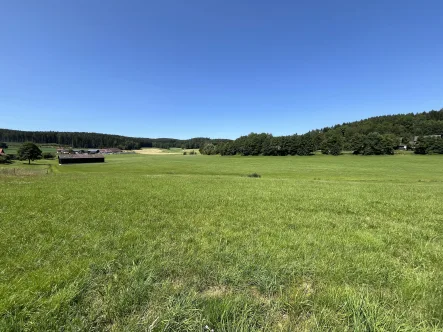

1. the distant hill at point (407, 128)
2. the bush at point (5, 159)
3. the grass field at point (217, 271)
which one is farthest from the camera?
the distant hill at point (407, 128)

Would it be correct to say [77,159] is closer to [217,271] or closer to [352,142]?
[217,271]

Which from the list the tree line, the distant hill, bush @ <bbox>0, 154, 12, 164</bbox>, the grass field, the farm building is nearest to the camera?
the grass field

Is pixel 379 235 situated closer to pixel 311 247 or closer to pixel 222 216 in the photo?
pixel 311 247

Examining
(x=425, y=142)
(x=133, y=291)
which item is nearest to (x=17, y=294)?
(x=133, y=291)

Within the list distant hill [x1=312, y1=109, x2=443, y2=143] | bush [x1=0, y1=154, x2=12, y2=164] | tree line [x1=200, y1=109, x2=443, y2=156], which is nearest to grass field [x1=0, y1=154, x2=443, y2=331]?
tree line [x1=200, y1=109, x2=443, y2=156]

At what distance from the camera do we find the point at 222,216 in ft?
27.4

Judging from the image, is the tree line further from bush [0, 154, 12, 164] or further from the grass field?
the grass field

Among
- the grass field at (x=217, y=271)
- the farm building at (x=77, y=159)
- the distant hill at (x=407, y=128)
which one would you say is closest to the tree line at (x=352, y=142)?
the distant hill at (x=407, y=128)

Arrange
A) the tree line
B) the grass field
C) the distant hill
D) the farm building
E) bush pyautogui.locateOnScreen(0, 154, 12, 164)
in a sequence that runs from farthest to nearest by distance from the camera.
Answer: the distant hill
the tree line
the farm building
bush pyautogui.locateOnScreen(0, 154, 12, 164)
the grass field

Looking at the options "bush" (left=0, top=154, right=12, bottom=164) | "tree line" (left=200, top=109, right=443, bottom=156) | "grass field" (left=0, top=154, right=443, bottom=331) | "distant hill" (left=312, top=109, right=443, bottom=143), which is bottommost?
"bush" (left=0, top=154, right=12, bottom=164)

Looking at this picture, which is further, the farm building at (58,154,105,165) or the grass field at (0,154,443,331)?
the farm building at (58,154,105,165)

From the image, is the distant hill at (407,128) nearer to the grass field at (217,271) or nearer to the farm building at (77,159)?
the farm building at (77,159)

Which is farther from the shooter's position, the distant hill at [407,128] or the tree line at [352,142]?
the distant hill at [407,128]

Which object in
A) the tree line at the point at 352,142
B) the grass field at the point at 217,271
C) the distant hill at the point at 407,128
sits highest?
the distant hill at the point at 407,128
